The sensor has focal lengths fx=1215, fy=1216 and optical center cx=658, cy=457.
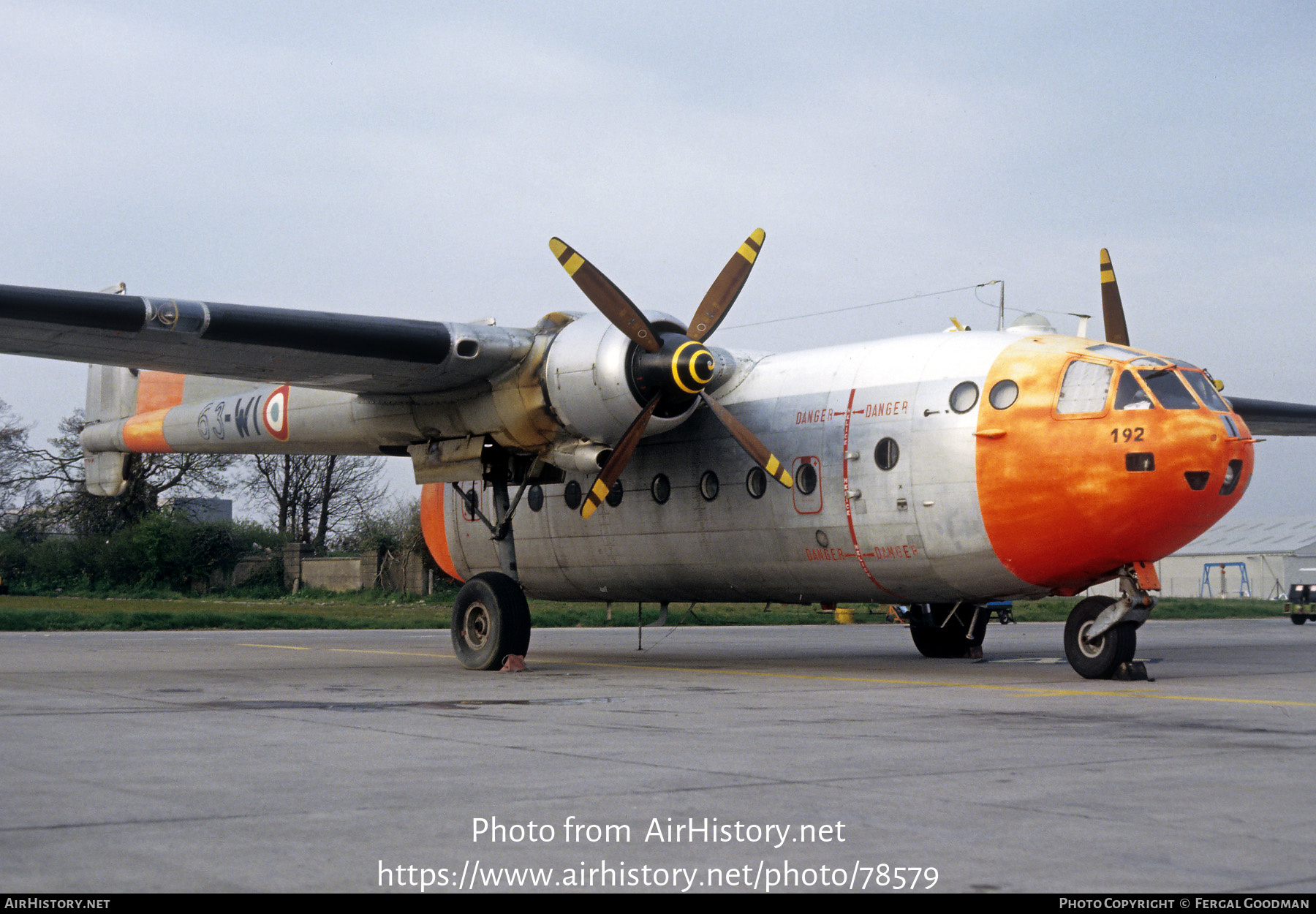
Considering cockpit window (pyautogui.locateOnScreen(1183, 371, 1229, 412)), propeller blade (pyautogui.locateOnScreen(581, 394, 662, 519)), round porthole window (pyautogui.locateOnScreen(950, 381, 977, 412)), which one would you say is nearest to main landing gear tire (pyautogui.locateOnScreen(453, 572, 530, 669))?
propeller blade (pyautogui.locateOnScreen(581, 394, 662, 519))

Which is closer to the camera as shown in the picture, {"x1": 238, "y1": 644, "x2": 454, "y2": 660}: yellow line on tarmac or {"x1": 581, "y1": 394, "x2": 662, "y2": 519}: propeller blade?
{"x1": 581, "y1": 394, "x2": 662, "y2": 519}: propeller blade

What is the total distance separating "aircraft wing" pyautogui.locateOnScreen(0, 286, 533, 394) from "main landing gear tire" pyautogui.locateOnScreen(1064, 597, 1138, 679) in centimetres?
746

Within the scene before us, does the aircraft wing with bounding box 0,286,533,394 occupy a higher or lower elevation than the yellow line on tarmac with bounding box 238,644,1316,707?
higher

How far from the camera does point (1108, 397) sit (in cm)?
1294

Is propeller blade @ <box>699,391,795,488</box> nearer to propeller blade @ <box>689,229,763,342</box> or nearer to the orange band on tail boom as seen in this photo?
propeller blade @ <box>689,229,763,342</box>

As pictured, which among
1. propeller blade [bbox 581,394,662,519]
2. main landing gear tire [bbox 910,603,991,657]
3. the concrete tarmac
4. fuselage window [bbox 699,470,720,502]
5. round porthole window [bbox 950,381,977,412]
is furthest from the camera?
main landing gear tire [bbox 910,603,991,657]

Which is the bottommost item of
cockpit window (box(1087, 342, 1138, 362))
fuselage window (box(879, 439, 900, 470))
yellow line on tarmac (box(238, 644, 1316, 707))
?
yellow line on tarmac (box(238, 644, 1316, 707))

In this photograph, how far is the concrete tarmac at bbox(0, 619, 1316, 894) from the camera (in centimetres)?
452

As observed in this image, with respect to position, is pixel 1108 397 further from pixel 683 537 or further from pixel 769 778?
pixel 769 778

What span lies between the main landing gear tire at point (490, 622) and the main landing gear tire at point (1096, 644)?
663 cm

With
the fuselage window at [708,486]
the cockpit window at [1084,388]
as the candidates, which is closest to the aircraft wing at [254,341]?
the fuselage window at [708,486]

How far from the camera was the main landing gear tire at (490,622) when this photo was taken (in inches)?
617

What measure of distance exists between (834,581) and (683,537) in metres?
2.34
